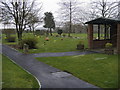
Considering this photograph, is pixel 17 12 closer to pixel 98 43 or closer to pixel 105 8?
pixel 98 43

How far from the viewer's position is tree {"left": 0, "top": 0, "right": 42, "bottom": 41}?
65.5 ft

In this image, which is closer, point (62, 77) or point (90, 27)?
point (62, 77)

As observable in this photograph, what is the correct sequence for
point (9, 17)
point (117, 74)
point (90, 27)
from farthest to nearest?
point (9, 17) → point (90, 27) → point (117, 74)

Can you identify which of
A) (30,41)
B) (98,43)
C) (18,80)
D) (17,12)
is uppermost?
(17,12)

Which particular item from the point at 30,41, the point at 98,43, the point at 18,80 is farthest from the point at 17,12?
the point at 18,80

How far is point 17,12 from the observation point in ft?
66.8

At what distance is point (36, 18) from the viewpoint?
2252cm

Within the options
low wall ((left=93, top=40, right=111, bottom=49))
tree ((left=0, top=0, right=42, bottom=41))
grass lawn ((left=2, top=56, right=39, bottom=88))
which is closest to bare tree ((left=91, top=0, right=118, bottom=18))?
low wall ((left=93, top=40, right=111, bottom=49))

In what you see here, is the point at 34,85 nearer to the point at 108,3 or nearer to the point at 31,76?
the point at 31,76

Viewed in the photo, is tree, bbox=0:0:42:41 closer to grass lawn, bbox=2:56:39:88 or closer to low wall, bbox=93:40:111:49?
low wall, bbox=93:40:111:49

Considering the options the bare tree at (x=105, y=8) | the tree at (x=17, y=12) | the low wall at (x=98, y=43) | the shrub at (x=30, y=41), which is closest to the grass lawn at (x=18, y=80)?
the shrub at (x=30, y=41)

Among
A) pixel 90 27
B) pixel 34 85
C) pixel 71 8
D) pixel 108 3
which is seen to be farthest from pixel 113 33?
pixel 71 8

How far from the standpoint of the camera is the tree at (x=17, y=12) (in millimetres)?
19969

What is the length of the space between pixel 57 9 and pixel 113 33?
26846 millimetres
